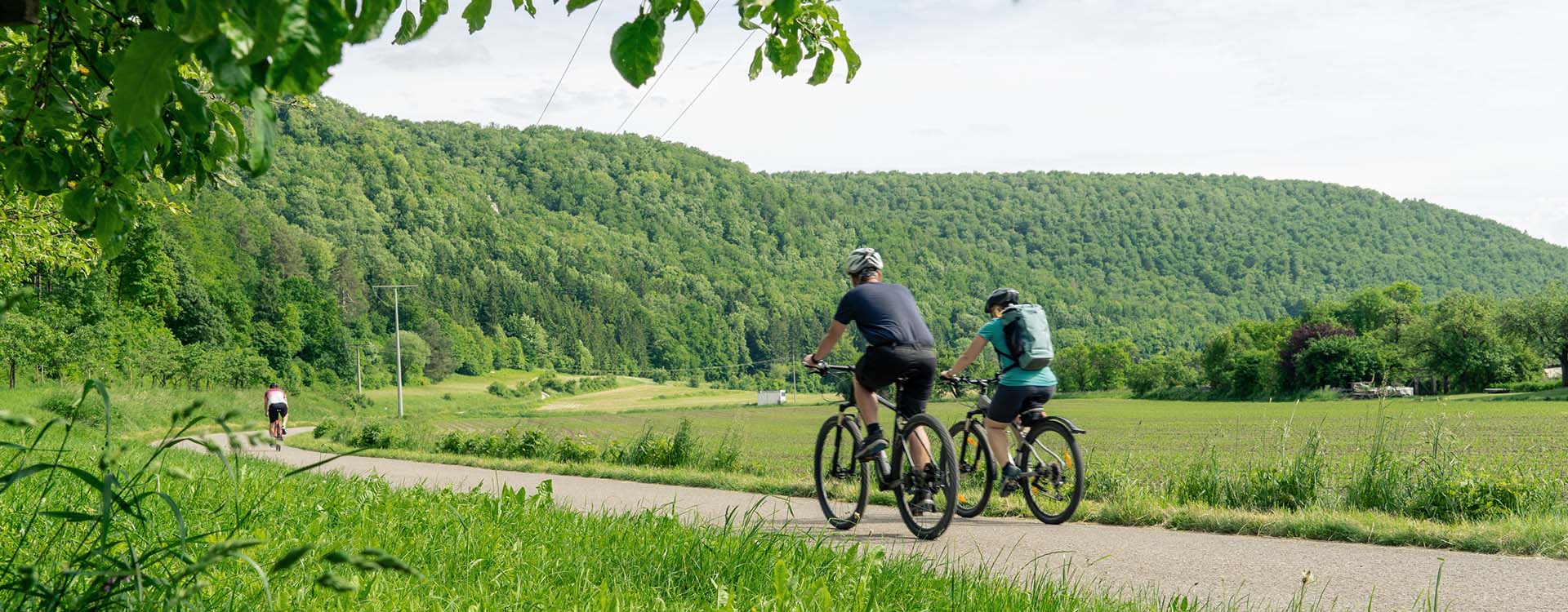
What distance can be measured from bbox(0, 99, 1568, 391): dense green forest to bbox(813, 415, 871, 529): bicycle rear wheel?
6902cm

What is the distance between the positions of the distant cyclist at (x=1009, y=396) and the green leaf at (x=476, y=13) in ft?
18.5

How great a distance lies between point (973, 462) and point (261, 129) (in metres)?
7.13

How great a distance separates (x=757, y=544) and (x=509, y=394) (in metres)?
98.0

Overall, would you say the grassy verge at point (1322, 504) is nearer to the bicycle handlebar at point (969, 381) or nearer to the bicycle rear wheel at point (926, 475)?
the bicycle handlebar at point (969, 381)

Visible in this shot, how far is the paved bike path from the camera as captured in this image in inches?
182

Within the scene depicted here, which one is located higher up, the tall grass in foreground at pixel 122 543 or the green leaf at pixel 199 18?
the green leaf at pixel 199 18

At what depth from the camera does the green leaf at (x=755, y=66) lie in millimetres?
2754

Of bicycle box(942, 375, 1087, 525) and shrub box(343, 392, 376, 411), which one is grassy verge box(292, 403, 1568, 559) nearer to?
bicycle box(942, 375, 1087, 525)

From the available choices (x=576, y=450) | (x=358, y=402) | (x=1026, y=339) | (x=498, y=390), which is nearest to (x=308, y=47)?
(x=1026, y=339)

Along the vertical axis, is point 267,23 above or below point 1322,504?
above

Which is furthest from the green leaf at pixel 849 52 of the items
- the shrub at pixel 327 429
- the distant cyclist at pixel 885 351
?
the shrub at pixel 327 429

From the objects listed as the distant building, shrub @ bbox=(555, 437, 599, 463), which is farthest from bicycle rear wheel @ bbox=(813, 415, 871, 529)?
the distant building

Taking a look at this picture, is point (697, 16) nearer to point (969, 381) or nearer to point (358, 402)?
point (969, 381)

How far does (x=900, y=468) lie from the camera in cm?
684
